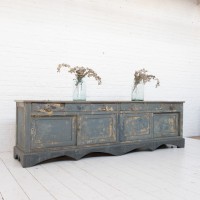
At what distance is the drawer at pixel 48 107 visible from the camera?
338 centimetres

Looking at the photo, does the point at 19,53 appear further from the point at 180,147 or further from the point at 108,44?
the point at 180,147

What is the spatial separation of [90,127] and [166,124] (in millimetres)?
1486

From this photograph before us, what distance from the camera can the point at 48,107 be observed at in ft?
11.3

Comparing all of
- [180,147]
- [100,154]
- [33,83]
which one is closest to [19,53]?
[33,83]

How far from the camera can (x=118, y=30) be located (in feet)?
16.9

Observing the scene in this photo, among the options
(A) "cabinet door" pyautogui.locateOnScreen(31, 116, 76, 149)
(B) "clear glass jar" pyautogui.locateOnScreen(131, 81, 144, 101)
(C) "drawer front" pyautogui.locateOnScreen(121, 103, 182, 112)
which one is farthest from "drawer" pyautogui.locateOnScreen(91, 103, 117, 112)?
(B) "clear glass jar" pyautogui.locateOnScreen(131, 81, 144, 101)

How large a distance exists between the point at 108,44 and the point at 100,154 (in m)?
2.13

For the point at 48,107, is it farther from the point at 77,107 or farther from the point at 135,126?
the point at 135,126

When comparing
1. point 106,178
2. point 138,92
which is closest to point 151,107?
point 138,92

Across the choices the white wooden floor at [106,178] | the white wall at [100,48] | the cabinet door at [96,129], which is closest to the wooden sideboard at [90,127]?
the cabinet door at [96,129]

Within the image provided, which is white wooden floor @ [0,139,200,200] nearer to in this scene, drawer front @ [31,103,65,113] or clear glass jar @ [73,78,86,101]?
drawer front @ [31,103,65,113]

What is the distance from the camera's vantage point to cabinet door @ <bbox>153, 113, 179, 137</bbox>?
A: 443 cm

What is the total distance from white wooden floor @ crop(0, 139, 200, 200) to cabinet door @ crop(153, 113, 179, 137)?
1.91 feet

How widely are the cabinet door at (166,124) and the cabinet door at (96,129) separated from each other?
86 centimetres
